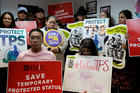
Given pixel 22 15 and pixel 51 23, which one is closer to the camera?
pixel 51 23

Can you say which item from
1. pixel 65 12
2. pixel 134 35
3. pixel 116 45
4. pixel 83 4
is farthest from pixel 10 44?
pixel 83 4

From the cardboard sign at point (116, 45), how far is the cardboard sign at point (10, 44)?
1.22 metres

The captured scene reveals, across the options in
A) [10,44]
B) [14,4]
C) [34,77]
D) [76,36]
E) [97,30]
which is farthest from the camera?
[14,4]

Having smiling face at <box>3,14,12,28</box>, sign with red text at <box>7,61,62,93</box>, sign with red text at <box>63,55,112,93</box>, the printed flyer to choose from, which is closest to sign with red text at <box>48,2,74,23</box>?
the printed flyer

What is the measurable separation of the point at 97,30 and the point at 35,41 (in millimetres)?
1175

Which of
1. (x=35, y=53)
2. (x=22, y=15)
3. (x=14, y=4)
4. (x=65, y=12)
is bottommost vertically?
(x=35, y=53)

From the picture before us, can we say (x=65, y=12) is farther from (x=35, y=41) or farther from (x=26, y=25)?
(x=35, y=41)

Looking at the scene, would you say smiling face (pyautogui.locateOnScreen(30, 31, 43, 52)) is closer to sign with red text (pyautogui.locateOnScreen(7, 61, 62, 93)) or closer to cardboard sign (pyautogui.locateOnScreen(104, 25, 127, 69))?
sign with red text (pyautogui.locateOnScreen(7, 61, 62, 93))

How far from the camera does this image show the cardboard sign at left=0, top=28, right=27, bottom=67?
237cm

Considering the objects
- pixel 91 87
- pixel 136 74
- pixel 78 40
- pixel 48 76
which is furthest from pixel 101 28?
pixel 48 76

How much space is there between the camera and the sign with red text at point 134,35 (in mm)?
2402

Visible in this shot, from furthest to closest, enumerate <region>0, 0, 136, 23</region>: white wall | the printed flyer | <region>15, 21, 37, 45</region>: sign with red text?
<region>0, 0, 136, 23</region>: white wall
the printed flyer
<region>15, 21, 37, 45</region>: sign with red text

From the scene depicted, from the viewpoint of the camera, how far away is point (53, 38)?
2.58 metres

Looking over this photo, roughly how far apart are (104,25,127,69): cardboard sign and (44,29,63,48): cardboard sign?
2.31 feet
